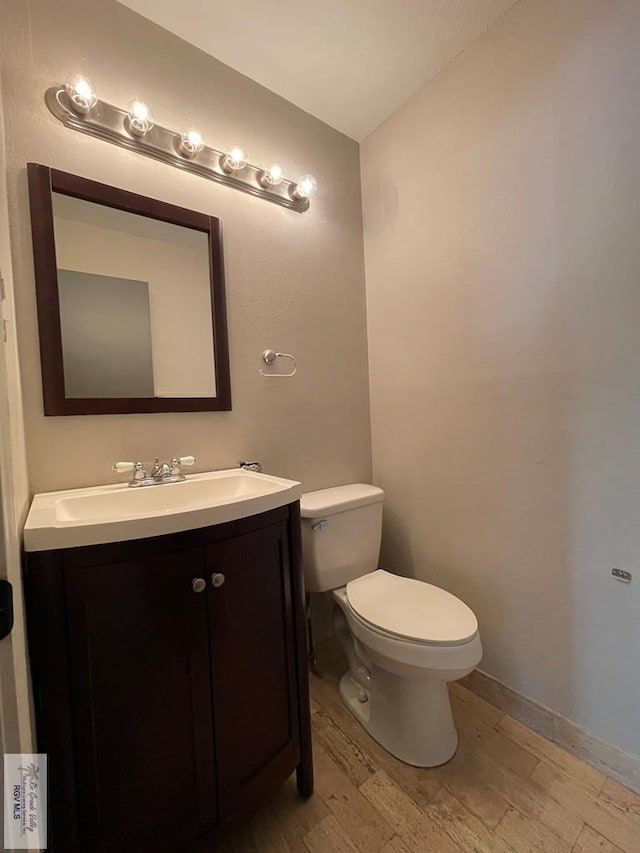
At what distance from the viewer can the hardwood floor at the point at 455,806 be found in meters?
0.94

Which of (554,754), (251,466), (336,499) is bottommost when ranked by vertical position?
(554,754)

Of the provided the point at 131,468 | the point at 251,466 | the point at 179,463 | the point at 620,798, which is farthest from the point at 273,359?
the point at 620,798

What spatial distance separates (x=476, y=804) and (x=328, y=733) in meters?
0.48

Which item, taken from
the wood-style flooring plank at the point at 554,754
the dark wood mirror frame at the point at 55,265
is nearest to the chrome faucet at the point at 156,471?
the dark wood mirror frame at the point at 55,265

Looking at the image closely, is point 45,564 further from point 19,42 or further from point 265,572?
point 19,42

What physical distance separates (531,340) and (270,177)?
1.16 meters

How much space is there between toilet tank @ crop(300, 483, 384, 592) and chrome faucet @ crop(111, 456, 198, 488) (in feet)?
1.50

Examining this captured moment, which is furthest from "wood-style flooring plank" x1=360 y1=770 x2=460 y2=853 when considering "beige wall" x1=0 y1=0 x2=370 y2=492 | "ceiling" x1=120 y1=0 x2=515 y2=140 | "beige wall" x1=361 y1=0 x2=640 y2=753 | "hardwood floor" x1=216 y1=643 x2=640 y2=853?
"ceiling" x1=120 y1=0 x2=515 y2=140

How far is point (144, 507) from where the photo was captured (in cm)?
108

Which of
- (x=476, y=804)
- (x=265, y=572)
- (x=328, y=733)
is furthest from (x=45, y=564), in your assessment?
(x=476, y=804)

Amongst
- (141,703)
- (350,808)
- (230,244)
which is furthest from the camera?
(230,244)

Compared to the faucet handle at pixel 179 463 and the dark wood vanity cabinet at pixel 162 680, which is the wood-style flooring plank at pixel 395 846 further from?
the faucet handle at pixel 179 463

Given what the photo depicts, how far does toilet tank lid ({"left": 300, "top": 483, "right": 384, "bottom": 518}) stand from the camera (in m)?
1.37

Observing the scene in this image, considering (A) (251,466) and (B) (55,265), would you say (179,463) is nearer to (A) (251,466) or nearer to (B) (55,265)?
(A) (251,466)
